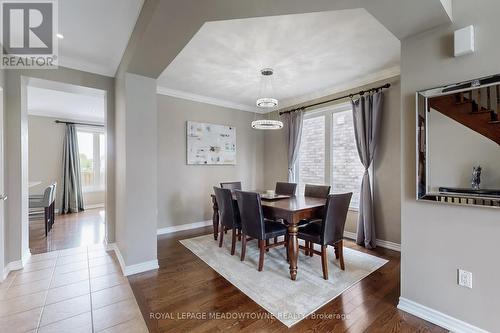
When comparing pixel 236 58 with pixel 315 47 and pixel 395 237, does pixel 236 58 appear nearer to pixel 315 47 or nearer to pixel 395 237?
pixel 315 47

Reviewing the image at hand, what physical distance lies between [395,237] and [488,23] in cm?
273

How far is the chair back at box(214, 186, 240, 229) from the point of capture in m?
3.02

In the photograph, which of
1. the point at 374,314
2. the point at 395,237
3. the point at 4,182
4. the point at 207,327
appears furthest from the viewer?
the point at 395,237

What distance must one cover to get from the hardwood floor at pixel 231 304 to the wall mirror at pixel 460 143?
102 centimetres

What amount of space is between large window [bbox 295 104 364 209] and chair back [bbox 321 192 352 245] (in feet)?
4.77

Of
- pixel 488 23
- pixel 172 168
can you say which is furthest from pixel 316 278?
pixel 172 168

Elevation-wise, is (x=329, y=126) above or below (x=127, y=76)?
below

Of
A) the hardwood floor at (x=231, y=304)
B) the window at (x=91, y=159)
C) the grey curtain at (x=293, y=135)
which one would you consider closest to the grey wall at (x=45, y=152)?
the window at (x=91, y=159)

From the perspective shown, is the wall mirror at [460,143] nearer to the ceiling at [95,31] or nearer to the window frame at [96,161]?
the ceiling at [95,31]

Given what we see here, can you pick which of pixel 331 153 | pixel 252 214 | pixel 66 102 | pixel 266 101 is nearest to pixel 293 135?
pixel 331 153

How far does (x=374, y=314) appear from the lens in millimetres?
1843

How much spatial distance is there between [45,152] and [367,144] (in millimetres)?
→ 7462

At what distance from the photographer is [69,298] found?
6.82 ft

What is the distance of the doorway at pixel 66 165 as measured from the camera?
4.23m
